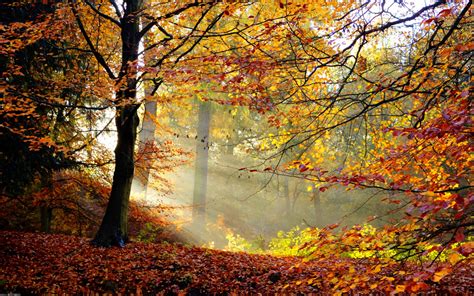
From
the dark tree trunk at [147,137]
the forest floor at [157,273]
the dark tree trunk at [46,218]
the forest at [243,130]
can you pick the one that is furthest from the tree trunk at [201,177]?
the forest floor at [157,273]

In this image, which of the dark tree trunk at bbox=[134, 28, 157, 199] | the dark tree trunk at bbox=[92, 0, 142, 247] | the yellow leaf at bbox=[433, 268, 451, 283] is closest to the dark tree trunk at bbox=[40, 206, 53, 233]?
the dark tree trunk at bbox=[134, 28, 157, 199]

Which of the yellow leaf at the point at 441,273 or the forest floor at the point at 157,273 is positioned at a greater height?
the yellow leaf at the point at 441,273

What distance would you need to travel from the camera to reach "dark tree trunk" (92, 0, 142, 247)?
8.48 metres

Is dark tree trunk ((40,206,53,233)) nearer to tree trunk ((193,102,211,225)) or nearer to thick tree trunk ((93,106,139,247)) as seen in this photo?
thick tree trunk ((93,106,139,247))

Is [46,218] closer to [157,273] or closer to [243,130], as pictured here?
[157,273]

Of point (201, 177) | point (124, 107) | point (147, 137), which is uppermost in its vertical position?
point (124, 107)

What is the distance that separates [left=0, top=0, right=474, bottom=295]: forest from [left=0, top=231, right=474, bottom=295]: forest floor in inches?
1.5

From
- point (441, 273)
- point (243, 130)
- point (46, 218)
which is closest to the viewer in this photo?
point (441, 273)

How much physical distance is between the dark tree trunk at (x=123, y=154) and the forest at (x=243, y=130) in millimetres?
26

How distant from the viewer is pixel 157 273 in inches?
276

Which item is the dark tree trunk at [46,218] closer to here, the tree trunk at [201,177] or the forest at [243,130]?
the forest at [243,130]

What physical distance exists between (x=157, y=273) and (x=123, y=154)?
304cm

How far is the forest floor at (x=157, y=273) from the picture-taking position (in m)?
6.25

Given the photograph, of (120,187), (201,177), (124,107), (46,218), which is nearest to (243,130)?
(124,107)
